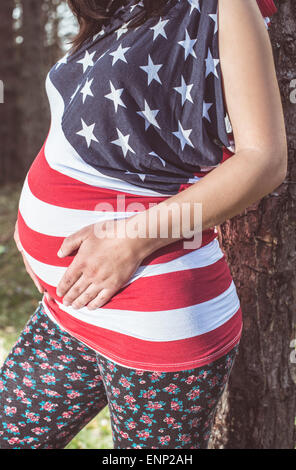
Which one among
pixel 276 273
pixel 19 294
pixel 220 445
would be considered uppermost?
pixel 276 273

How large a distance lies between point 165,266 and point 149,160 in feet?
0.82

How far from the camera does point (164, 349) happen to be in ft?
3.53

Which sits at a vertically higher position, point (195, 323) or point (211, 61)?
point (211, 61)

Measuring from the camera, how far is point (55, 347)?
1.37m

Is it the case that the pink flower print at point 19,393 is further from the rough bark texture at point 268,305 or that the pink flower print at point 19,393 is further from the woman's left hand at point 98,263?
the rough bark texture at point 268,305

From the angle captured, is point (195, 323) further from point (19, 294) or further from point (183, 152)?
point (19, 294)

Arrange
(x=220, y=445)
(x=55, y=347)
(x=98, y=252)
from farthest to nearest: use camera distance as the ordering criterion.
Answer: (x=220, y=445) < (x=55, y=347) < (x=98, y=252)

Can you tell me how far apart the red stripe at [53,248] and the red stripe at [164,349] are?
188 mm

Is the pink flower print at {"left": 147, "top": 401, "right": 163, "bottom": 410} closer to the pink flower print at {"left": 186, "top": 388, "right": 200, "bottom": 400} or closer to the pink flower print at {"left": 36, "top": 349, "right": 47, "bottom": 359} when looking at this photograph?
the pink flower print at {"left": 186, "top": 388, "right": 200, "bottom": 400}

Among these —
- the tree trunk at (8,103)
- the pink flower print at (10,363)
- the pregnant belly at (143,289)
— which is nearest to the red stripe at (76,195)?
the pregnant belly at (143,289)

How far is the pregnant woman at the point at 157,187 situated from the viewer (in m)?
1.00

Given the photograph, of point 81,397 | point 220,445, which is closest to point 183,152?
point 81,397

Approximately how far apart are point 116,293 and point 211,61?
568mm

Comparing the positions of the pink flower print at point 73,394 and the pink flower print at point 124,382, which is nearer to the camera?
the pink flower print at point 124,382
